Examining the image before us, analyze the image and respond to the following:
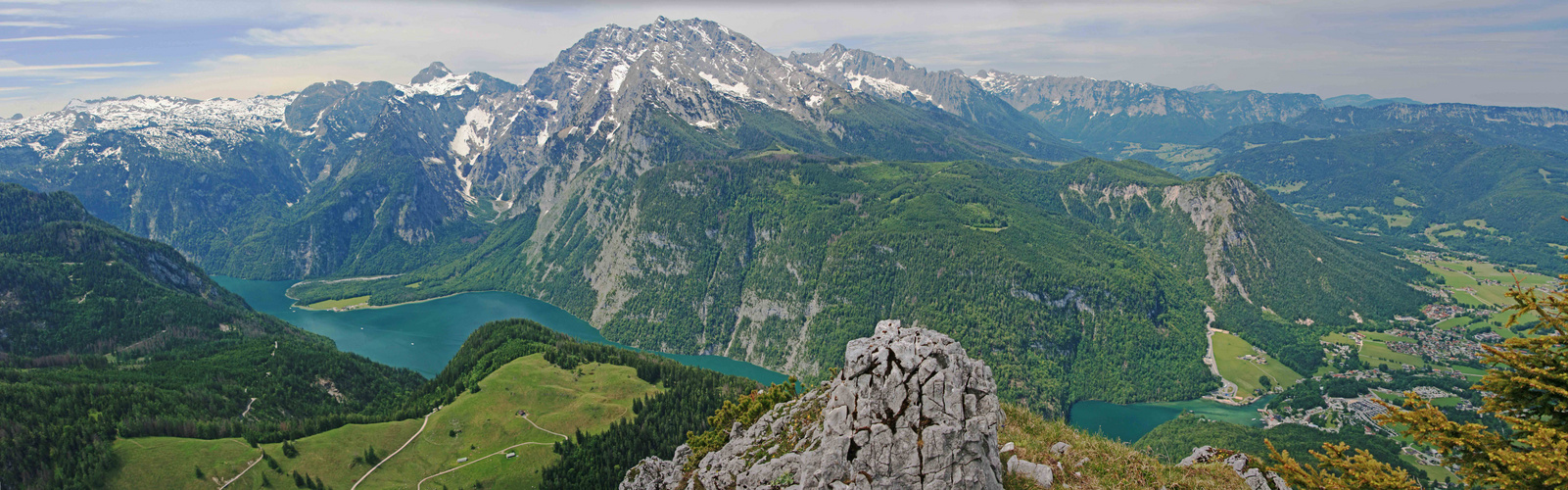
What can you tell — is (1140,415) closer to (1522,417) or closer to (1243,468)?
(1243,468)

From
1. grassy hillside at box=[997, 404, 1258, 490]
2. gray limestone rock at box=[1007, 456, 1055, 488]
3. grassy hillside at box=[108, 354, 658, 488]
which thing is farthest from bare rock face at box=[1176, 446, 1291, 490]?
grassy hillside at box=[108, 354, 658, 488]

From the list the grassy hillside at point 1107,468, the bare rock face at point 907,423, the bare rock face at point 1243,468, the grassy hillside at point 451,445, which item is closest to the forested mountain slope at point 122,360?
the grassy hillside at point 451,445

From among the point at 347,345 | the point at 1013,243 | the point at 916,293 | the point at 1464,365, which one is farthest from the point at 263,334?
the point at 1464,365

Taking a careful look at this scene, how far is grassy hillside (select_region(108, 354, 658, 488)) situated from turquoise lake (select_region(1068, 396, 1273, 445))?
89.7 m

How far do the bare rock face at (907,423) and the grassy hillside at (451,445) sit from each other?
6361 cm

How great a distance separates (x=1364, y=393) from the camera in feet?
396

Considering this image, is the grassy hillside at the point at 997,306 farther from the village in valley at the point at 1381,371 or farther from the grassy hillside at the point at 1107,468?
the grassy hillside at the point at 1107,468

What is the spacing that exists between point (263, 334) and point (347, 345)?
50225 millimetres

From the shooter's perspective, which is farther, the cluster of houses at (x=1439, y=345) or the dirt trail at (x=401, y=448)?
the cluster of houses at (x=1439, y=345)

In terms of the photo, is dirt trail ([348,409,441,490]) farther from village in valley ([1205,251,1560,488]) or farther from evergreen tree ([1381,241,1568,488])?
village in valley ([1205,251,1560,488])

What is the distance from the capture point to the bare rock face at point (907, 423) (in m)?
23.2

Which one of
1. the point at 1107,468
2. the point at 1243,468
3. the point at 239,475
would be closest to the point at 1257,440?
the point at 1243,468

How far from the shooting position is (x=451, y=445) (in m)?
81.8

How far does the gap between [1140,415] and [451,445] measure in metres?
128
